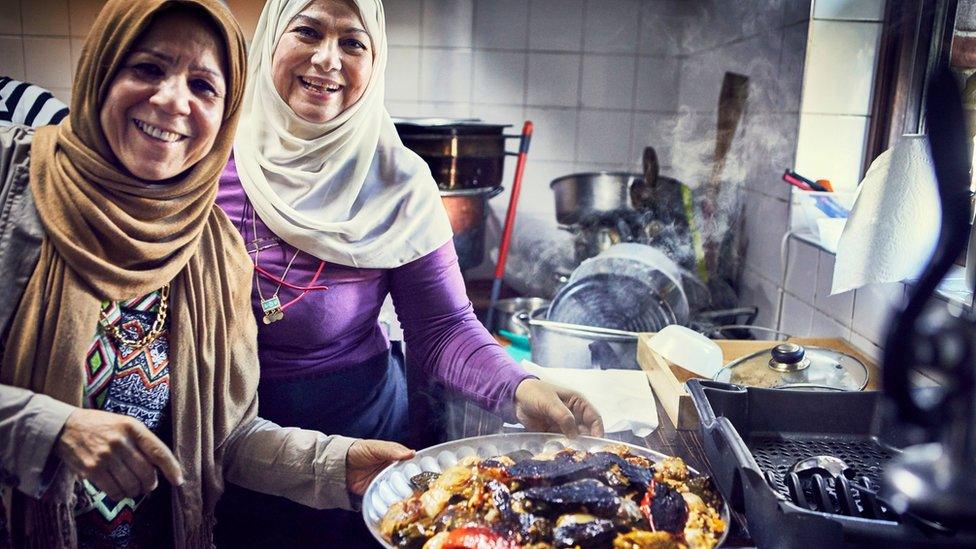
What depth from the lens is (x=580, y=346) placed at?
1483 mm

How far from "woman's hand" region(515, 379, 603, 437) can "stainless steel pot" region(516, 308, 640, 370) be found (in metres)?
0.30

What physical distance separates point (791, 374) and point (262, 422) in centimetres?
87

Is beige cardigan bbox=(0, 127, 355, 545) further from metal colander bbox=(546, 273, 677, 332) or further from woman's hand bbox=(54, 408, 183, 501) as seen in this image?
metal colander bbox=(546, 273, 677, 332)

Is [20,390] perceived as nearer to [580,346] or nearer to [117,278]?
[117,278]

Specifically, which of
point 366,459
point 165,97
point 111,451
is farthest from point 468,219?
point 111,451

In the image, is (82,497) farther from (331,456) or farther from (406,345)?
(406,345)

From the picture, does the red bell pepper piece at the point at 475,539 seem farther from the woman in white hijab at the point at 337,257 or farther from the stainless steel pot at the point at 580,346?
the stainless steel pot at the point at 580,346

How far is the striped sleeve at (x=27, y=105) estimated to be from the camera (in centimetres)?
90

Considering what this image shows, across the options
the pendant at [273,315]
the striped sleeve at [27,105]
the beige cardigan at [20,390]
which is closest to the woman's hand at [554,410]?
the pendant at [273,315]

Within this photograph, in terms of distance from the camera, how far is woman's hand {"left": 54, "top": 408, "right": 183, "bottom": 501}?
0.79 meters

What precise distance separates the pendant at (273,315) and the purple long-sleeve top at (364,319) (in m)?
0.01

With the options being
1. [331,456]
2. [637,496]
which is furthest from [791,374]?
[331,456]

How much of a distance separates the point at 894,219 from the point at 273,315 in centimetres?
107

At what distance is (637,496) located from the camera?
89cm
